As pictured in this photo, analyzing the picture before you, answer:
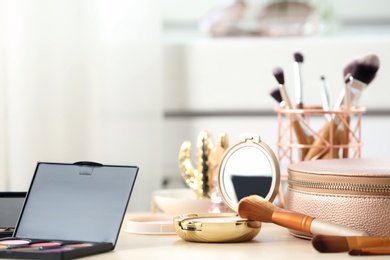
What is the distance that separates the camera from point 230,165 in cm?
80

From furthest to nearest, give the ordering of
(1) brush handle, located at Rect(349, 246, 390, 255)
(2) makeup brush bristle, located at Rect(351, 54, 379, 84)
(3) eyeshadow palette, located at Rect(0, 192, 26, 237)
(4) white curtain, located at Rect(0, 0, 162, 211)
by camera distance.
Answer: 1. (4) white curtain, located at Rect(0, 0, 162, 211)
2. (2) makeup brush bristle, located at Rect(351, 54, 379, 84)
3. (3) eyeshadow palette, located at Rect(0, 192, 26, 237)
4. (1) brush handle, located at Rect(349, 246, 390, 255)

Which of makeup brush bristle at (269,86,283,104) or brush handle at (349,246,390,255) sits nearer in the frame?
brush handle at (349,246,390,255)

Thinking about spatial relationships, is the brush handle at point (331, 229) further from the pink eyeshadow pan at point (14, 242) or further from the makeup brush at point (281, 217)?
the pink eyeshadow pan at point (14, 242)

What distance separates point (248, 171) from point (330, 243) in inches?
5.9

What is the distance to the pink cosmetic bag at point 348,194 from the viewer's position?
0.69 metres

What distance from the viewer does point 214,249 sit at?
693 mm

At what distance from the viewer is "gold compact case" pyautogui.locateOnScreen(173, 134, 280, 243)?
0.72 m

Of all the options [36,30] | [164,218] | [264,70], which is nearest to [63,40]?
[36,30]

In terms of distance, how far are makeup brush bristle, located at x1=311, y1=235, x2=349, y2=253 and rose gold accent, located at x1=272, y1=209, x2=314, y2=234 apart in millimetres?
46

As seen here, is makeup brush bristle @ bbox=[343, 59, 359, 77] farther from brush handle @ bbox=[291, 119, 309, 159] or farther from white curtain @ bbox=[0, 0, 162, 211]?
white curtain @ bbox=[0, 0, 162, 211]

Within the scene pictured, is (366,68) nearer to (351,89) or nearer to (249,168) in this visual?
(351,89)

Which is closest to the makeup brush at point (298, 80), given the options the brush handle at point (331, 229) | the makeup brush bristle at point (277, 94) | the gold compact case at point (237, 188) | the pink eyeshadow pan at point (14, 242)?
the makeup brush bristle at point (277, 94)

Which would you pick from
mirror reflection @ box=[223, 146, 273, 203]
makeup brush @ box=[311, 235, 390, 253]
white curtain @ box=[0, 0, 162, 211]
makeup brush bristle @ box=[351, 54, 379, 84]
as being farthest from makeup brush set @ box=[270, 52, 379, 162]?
white curtain @ box=[0, 0, 162, 211]

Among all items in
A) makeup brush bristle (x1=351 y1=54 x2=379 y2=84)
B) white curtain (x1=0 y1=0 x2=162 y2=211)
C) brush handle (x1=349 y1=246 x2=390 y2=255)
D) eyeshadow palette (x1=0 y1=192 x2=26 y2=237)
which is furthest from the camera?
white curtain (x1=0 y1=0 x2=162 y2=211)
